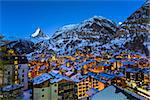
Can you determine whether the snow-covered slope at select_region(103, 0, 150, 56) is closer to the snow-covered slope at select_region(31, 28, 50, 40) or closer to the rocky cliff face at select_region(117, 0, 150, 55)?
the rocky cliff face at select_region(117, 0, 150, 55)

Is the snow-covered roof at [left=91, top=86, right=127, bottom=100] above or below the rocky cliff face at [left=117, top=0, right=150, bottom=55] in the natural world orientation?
below

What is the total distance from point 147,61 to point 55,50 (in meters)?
1.33

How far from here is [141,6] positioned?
113 inches

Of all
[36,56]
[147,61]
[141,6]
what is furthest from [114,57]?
[36,56]

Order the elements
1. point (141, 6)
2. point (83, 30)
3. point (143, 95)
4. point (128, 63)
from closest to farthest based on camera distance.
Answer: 1. point (143, 95)
2. point (141, 6)
3. point (83, 30)
4. point (128, 63)

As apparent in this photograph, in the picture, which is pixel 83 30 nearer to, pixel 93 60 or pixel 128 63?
pixel 93 60

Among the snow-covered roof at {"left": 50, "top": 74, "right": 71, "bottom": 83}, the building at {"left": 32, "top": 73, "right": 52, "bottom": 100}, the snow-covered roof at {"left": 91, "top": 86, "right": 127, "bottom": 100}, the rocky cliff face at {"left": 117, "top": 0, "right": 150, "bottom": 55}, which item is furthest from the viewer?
the rocky cliff face at {"left": 117, "top": 0, "right": 150, "bottom": 55}

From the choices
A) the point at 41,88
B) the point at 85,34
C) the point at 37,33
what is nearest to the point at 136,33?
the point at 85,34

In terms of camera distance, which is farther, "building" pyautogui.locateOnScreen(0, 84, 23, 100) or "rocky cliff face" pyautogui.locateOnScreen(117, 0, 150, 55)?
"rocky cliff face" pyautogui.locateOnScreen(117, 0, 150, 55)

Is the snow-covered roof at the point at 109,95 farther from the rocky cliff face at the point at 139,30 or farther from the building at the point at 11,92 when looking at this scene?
the rocky cliff face at the point at 139,30

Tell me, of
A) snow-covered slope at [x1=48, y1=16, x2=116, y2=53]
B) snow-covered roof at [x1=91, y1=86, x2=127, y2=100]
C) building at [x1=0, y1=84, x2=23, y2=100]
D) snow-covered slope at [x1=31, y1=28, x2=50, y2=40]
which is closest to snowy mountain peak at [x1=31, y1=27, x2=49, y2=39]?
snow-covered slope at [x1=31, y1=28, x2=50, y2=40]

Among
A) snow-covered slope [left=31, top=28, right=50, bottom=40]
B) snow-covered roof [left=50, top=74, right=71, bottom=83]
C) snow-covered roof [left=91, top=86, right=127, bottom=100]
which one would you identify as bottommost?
snow-covered roof [left=91, top=86, right=127, bottom=100]

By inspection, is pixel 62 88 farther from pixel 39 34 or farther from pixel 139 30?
pixel 139 30

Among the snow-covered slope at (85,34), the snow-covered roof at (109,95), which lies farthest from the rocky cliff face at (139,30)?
the snow-covered roof at (109,95)
